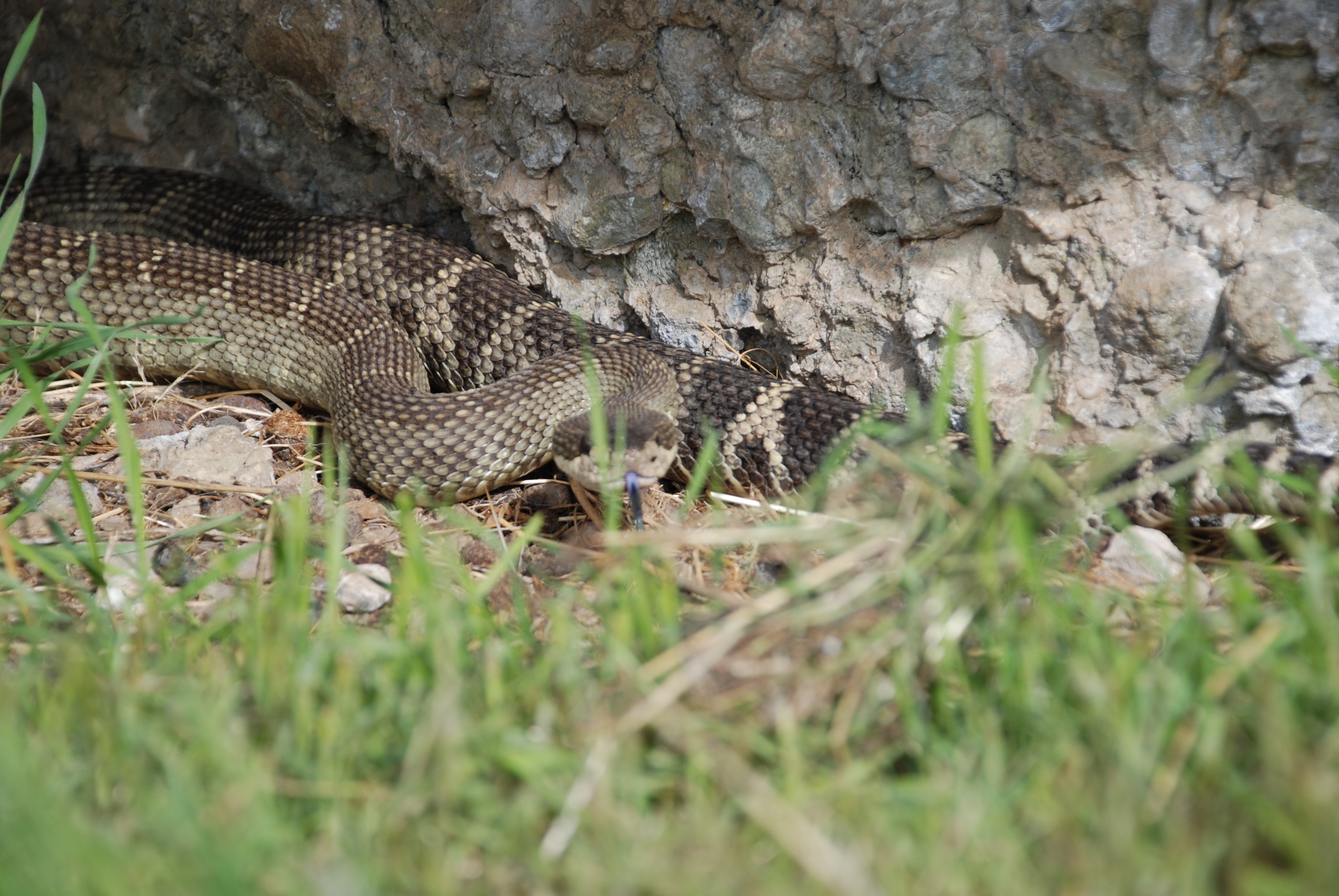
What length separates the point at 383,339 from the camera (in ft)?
15.4

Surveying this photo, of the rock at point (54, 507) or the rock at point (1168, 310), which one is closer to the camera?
the rock at point (54, 507)

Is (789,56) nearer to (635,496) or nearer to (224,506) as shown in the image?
(635,496)

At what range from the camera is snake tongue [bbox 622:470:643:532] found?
3.56 meters

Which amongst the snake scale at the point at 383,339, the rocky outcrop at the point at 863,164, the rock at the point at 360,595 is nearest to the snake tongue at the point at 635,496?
the snake scale at the point at 383,339

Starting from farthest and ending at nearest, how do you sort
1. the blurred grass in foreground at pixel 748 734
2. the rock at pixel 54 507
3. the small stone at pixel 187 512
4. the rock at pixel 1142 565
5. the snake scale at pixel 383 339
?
the snake scale at pixel 383 339, the small stone at pixel 187 512, the rock at pixel 54 507, the rock at pixel 1142 565, the blurred grass in foreground at pixel 748 734

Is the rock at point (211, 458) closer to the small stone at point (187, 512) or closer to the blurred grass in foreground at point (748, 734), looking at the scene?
the small stone at point (187, 512)

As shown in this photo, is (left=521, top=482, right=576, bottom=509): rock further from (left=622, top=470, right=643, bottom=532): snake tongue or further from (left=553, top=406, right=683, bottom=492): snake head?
(left=622, top=470, right=643, bottom=532): snake tongue

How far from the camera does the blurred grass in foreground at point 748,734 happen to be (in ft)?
5.43

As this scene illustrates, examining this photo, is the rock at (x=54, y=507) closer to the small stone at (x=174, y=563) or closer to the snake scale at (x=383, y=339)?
the small stone at (x=174, y=563)

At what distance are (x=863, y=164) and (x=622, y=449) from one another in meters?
1.76

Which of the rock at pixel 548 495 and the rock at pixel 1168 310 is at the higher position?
the rock at pixel 1168 310

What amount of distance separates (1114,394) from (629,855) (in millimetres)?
3030

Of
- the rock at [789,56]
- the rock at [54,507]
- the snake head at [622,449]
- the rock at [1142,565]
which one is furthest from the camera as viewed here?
the rock at [789,56]

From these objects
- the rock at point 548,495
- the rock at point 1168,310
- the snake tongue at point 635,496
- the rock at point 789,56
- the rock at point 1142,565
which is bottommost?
the rock at point 548,495
